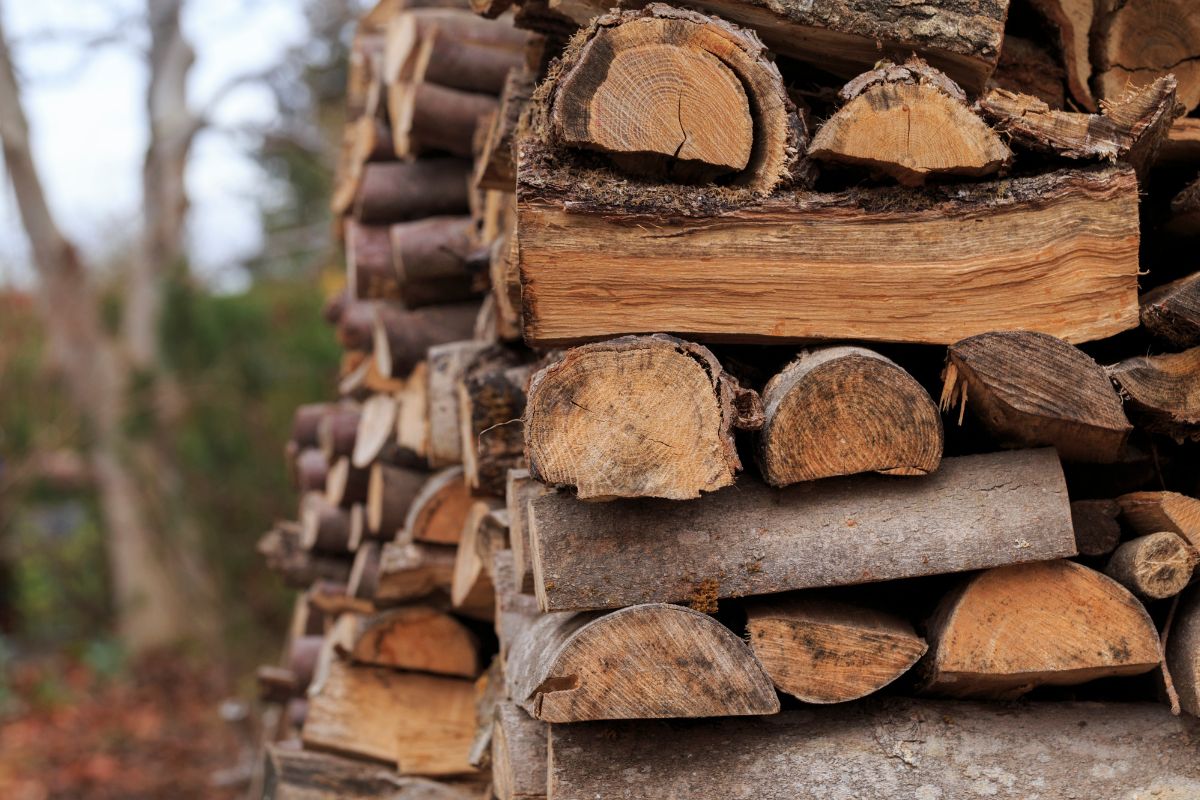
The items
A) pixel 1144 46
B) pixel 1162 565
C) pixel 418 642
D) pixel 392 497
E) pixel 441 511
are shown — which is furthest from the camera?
pixel 392 497

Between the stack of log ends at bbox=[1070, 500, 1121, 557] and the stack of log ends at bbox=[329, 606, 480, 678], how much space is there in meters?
1.93

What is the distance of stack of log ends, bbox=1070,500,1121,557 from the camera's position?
7.43 ft

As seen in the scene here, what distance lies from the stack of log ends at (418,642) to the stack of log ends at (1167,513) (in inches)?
79.2

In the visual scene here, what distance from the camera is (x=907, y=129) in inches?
84.0

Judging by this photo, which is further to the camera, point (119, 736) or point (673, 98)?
point (119, 736)

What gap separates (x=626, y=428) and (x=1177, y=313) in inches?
43.8

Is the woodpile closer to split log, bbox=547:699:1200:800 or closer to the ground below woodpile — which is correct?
split log, bbox=547:699:1200:800

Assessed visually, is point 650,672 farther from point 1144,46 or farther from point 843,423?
point 1144,46

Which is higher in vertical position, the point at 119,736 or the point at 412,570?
the point at 412,570

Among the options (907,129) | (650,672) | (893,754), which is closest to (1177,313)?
(907,129)

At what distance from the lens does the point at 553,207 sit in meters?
2.06

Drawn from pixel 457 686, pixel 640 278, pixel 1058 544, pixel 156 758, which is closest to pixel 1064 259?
pixel 1058 544

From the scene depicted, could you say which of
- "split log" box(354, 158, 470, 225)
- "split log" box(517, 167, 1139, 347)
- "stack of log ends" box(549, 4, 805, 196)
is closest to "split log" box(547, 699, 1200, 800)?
"split log" box(517, 167, 1139, 347)

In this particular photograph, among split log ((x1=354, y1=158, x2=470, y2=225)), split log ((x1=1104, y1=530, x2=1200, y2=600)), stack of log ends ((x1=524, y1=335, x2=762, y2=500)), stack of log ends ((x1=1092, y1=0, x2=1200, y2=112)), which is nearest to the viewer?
stack of log ends ((x1=524, y1=335, x2=762, y2=500))
